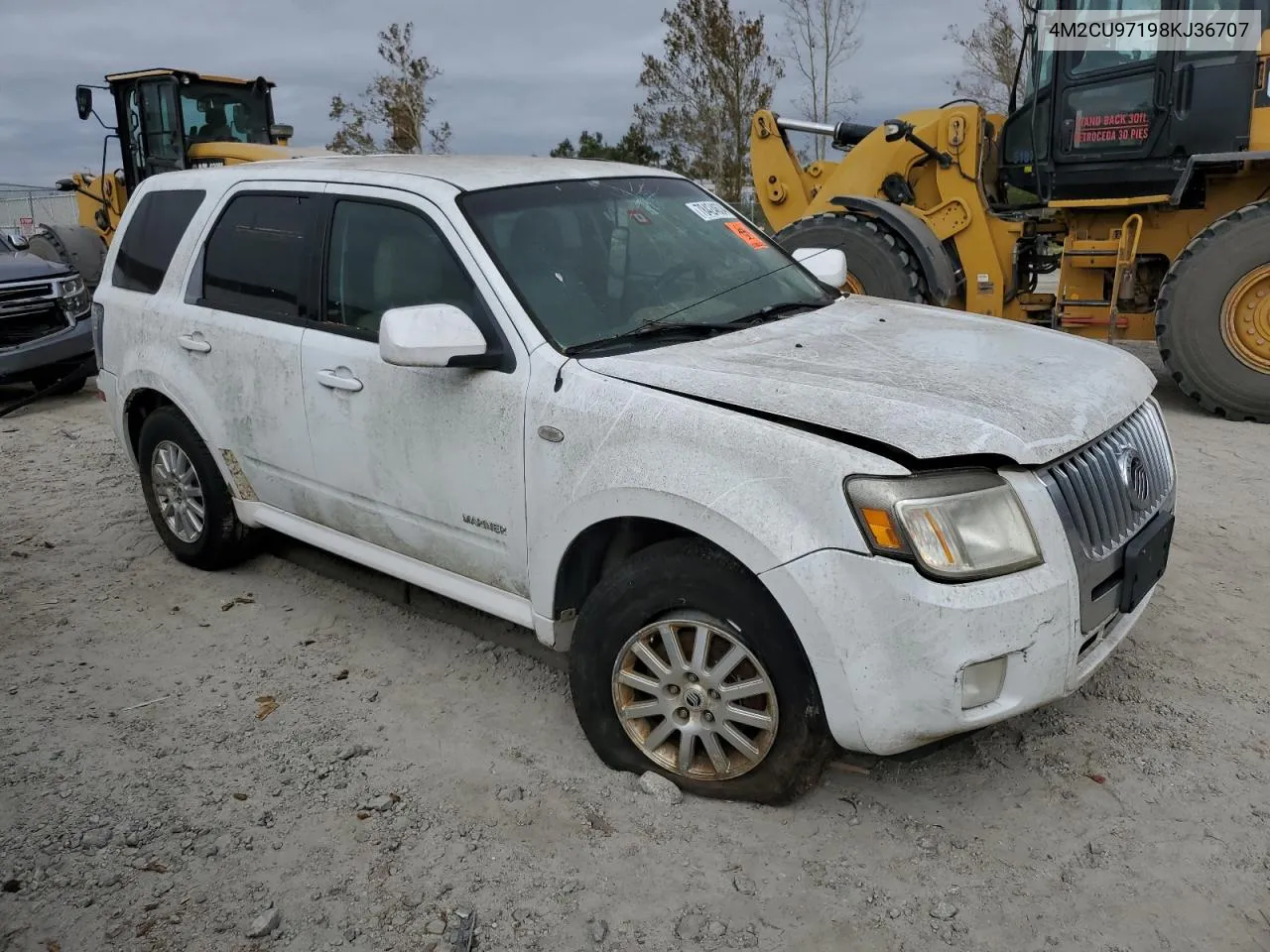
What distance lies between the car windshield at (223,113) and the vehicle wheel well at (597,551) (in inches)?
478

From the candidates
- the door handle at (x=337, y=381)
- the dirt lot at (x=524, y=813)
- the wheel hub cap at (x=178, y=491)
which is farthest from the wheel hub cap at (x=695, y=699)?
the wheel hub cap at (x=178, y=491)

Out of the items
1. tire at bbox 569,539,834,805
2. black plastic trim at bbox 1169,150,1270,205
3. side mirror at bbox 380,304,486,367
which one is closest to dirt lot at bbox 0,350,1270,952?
tire at bbox 569,539,834,805

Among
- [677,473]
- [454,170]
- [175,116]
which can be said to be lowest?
[677,473]

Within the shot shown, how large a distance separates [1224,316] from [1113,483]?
5.23 meters

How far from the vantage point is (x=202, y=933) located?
2.75m

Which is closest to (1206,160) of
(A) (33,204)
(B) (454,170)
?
(B) (454,170)

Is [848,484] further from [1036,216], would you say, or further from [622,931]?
[1036,216]

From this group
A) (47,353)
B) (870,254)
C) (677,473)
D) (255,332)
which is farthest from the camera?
(47,353)

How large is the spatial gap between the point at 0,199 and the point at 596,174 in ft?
109

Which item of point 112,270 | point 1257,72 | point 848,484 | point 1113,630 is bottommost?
point 1113,630

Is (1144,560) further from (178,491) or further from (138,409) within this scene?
(138,409)

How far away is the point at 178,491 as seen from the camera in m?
5.11

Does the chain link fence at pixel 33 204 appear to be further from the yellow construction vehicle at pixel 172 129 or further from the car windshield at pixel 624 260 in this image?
the car windshield at pixel 624 260

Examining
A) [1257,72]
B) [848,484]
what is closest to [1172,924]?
[848,484]
